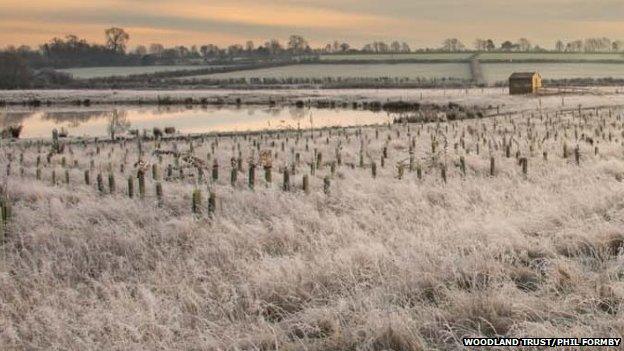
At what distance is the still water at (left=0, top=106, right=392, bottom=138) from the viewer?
4094 cm

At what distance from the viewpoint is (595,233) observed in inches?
291

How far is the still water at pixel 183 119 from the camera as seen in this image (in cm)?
4094

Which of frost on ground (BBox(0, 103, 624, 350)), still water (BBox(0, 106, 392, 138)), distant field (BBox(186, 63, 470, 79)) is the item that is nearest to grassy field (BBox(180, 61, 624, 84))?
distant field (BBox(186, 63, 470, 79))

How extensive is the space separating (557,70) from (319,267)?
392 feet

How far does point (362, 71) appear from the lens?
5015 inches

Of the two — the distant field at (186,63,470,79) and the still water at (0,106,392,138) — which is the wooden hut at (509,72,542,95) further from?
the distant field at (186,63,470,79)

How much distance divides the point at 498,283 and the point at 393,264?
128 cm

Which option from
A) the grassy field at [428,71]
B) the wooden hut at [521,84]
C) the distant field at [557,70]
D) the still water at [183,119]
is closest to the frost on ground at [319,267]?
the still water at [183,119]

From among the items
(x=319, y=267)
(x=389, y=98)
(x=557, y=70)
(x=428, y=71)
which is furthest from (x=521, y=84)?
(x=319, y=267)

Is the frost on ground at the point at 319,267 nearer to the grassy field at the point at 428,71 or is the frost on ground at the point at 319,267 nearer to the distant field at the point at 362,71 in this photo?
the grassy field at the point at 428,71

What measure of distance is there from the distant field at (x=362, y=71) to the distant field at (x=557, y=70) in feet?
16.0

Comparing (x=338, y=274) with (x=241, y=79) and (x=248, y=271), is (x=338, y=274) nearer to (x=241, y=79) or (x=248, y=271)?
(x=248, y=271)

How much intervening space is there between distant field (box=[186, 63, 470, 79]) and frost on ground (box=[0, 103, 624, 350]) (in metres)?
97.4

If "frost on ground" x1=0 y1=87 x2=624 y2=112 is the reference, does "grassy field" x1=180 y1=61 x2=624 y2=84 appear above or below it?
above
